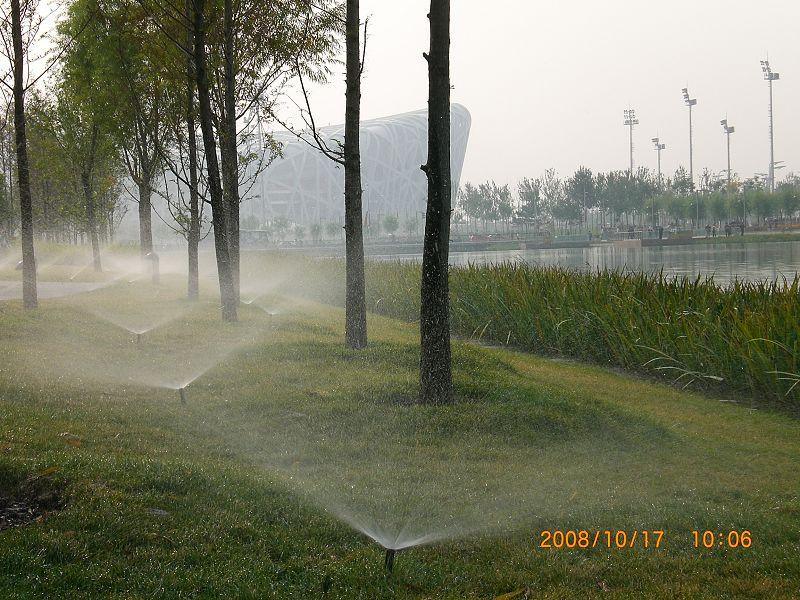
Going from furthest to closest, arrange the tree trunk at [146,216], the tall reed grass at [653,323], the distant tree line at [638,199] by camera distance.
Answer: the distant tree line at [638,199]
the tree trunk at [146,216]
the tall reed grass at [653,323]

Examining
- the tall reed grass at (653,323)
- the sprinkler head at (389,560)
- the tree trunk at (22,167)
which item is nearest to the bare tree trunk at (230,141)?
the tree trunk at (22,167)

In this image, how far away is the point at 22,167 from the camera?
1298 cm

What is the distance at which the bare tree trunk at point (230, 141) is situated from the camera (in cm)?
1413

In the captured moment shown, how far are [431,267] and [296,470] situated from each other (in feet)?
8.28

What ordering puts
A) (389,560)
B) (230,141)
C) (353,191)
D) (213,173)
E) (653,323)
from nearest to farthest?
(389,560), (353,191), (653,323), (213,173), (230,141)

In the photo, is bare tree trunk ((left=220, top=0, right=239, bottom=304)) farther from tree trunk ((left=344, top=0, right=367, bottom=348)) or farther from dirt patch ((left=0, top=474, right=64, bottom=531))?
dirt patch ((left=0, top=474, right=64, bottom=531))

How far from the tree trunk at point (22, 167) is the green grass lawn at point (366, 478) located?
3780 mm

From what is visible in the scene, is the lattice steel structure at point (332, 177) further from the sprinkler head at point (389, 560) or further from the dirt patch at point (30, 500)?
the sprinkler head at point (389, 560)

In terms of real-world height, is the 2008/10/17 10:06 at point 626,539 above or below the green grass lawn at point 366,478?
below

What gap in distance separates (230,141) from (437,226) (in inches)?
353

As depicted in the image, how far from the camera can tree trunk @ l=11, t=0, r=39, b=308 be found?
13.0 meters

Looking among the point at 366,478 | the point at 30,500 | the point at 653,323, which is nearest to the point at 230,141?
the point at 653,323

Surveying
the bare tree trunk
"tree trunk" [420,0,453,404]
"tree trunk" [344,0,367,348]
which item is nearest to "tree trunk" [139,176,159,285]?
the bare tree trunk
